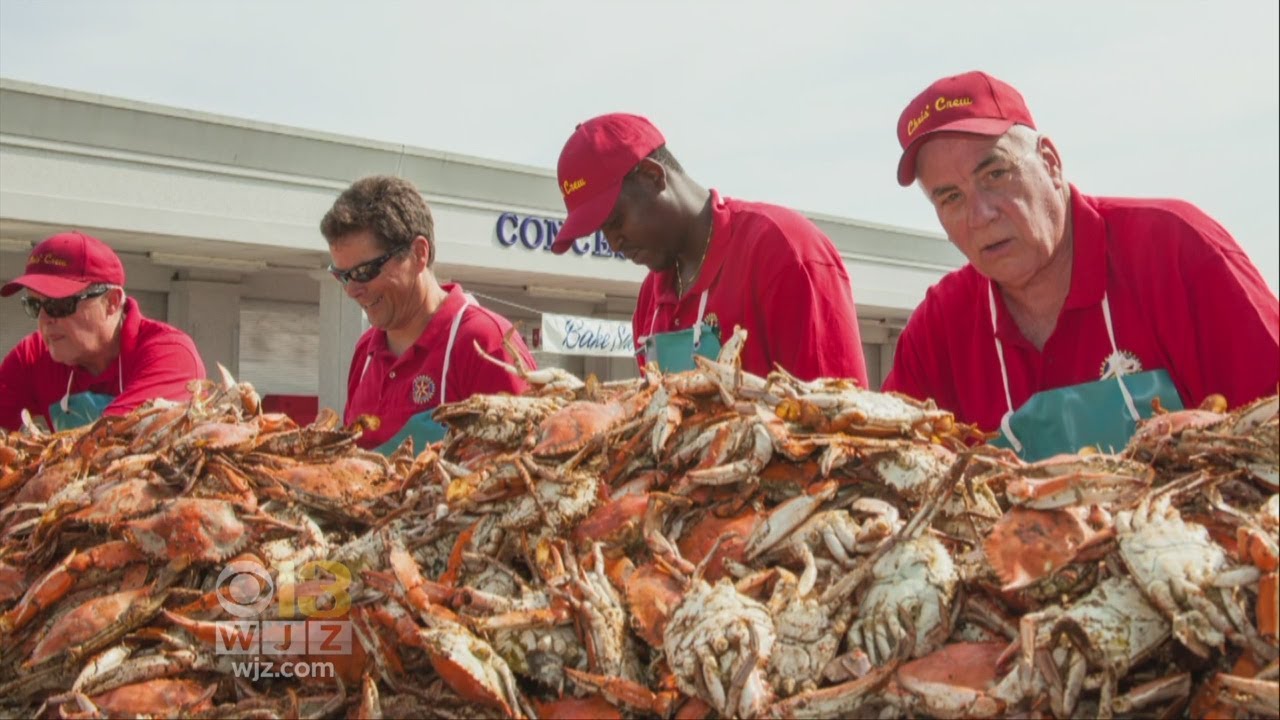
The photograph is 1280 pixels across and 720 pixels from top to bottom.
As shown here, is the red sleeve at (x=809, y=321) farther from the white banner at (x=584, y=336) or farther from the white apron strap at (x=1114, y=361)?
the white banner at (x=584, y=336)

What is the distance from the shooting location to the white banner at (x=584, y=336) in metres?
14.9

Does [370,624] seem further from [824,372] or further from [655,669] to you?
[824,372]

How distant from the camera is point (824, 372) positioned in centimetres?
327

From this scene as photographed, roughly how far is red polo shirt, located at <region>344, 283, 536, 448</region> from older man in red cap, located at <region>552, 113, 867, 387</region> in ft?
1.28

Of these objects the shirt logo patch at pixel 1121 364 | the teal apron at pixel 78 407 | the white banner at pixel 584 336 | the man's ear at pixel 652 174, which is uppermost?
the man's ear at pixel 652 174

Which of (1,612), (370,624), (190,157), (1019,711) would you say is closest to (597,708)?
(370,624)

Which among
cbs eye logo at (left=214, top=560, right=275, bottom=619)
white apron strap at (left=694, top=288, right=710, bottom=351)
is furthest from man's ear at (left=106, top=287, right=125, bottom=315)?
cbs eye logo at (left=214, top=560, right=275, bottom=619)

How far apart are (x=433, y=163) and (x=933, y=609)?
12.9m

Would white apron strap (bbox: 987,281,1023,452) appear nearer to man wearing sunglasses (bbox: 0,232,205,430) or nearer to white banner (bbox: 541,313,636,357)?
man wearing sunglasses (bbox: 0,232,205,430)

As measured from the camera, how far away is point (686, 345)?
3.58 m

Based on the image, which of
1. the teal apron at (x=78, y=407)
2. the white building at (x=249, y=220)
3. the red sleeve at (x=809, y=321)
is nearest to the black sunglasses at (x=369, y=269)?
the teal apron at (x=78, y=407)

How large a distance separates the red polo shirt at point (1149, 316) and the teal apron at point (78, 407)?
3107 mm

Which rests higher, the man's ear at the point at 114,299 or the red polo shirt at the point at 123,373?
the man's ear at the point at 114,299

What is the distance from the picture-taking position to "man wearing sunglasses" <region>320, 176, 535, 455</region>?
145 inches
